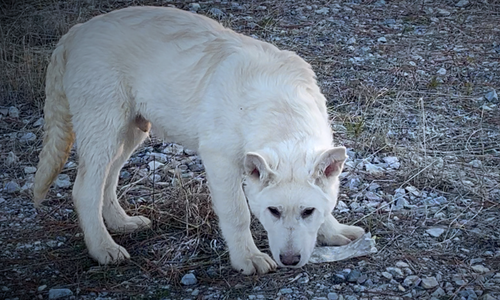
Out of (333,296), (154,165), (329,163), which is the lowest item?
(154,165)

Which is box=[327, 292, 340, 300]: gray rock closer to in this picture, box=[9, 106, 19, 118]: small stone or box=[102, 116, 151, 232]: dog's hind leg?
box=[102, 116, 151, 232]: dog's hind leg

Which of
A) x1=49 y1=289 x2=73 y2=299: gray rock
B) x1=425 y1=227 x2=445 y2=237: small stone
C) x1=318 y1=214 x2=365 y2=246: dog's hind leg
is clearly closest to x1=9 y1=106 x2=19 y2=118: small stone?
x1=49 y1=289 x2=73 y2=299: gray rock

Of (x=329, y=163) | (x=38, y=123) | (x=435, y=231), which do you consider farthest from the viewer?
(x=38, y=123)

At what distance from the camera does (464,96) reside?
7.46m

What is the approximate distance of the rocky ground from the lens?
4598 millimetres

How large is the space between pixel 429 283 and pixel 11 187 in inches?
143

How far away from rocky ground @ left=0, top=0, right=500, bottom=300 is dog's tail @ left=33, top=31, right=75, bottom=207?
0.44 metres

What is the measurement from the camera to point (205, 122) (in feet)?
15.2

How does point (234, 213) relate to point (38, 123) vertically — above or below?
above

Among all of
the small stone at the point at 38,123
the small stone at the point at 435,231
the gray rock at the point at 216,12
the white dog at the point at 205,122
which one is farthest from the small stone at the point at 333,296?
the gray rock at the point at 216,12

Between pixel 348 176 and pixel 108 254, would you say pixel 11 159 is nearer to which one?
pixel 108 254

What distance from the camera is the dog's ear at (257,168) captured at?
159 inches

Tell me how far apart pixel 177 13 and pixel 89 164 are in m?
1.30

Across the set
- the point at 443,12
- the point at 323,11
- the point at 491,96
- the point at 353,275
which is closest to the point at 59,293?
the point at 353,275
